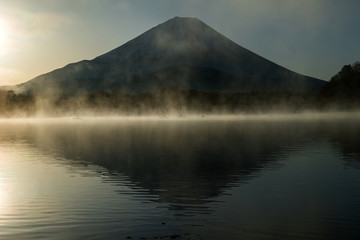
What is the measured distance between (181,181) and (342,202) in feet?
37.6

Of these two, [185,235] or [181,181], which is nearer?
[185,235]

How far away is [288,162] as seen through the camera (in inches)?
1646

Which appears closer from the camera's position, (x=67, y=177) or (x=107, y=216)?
(x=107, y=216)

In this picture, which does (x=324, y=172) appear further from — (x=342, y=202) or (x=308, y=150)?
(x=308, y=150)

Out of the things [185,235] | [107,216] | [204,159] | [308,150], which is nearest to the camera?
[185,235]

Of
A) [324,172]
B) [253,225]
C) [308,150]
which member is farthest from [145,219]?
[308,150]

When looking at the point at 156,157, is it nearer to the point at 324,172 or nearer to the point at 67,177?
the point at 67,177

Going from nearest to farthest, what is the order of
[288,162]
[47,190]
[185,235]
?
1. [185,235]
2. [47,190]
3. [288,162]

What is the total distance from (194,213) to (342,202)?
8332 millimetres

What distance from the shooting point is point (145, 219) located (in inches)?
810

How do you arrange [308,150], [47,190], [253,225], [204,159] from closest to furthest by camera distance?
[253,225] → [47,190] → [204,159] → [308,150]

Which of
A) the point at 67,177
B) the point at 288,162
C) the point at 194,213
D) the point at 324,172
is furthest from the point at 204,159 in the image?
the point at 194,213

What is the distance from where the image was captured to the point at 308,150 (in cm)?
5312

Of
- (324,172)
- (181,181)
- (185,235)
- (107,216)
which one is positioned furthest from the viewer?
(324,172)
